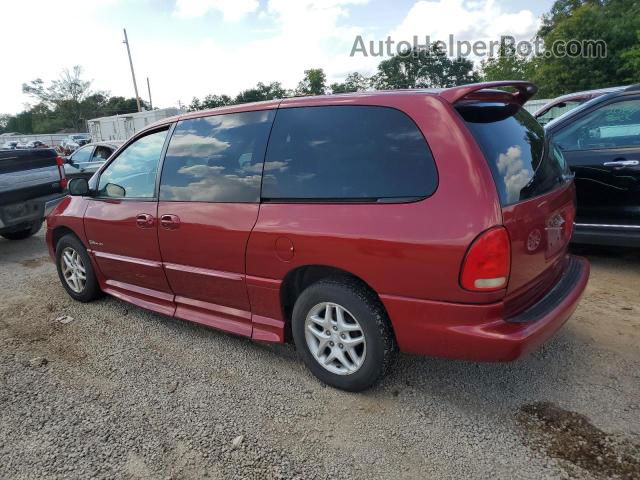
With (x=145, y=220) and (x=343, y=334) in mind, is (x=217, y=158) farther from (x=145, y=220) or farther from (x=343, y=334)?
(x=343, y=334)

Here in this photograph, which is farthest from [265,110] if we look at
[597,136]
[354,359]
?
[597,136]

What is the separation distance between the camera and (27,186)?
6555 millimetres

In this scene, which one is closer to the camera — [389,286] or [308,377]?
[389,286]

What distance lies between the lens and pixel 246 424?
8.13ft

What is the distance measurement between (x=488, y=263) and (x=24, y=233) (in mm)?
7815

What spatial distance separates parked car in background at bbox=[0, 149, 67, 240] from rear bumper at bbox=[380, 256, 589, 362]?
615 centimetres

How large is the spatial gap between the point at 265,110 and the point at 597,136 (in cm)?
339

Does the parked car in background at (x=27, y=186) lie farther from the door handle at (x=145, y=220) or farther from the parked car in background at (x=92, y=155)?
the parked car in background at (x=92, y=155)

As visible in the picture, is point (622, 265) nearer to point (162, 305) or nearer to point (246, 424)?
point (246, 424)

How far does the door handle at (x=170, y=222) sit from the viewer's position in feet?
10.4

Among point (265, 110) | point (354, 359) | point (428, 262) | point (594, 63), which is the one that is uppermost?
point (594, 63)

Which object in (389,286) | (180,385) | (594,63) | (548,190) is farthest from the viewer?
(594,63)

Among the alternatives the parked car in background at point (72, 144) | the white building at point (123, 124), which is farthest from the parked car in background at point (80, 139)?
the white building at point (123, 124)

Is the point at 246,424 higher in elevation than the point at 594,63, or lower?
lower
